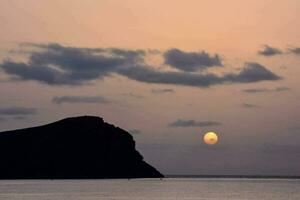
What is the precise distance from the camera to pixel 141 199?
180500 mm

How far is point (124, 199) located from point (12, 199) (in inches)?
1262

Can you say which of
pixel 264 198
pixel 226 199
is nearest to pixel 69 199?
A: pixel 226 199

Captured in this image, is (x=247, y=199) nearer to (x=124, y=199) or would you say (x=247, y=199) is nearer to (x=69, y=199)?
(x=124, y=199)

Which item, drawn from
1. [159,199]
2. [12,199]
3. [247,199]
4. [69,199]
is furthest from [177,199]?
[12,199]

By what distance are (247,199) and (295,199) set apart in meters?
14.8

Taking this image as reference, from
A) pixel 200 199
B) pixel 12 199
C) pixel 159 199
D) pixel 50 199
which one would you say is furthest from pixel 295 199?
pixel 12 199

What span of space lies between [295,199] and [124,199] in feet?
163

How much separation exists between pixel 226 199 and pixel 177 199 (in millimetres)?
14517

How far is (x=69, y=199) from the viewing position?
17475 centimetres

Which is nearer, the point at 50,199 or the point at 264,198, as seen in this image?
the point at 50,199

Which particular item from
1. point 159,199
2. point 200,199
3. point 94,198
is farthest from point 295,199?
point 94,198

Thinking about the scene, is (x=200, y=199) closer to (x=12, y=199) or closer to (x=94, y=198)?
(x=94, y=198)

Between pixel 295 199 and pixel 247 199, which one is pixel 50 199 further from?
pixel 295 199

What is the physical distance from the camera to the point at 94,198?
182 m
